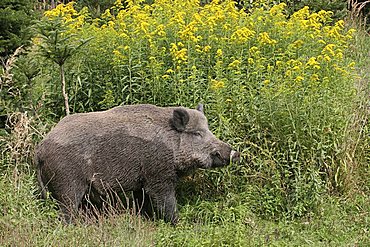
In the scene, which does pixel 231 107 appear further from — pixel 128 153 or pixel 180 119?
pixel 128 153

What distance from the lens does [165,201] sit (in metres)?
6.98

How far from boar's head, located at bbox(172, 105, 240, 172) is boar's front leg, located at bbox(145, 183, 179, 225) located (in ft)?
0.89

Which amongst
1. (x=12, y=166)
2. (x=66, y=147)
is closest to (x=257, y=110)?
(x=66, y=147)

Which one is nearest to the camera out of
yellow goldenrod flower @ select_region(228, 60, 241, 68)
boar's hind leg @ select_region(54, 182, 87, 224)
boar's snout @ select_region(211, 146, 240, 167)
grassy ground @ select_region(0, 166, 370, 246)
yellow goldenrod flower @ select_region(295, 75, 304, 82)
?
grassy ground @ select_region(0, 166, 370, 246)

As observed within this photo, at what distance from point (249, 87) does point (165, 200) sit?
184 centimetres

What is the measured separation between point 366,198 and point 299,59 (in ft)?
6.17

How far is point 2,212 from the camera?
653 cm

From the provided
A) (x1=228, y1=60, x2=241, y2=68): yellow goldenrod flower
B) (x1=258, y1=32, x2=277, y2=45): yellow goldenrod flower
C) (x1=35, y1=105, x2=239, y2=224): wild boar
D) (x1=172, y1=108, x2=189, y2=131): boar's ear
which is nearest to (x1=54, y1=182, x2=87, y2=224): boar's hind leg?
(x1=35, y1=105, x2=239, y2=224): wild boar

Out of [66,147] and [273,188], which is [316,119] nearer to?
[273,188]

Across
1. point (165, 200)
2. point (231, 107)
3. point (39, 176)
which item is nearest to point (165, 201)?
point (165, 200)

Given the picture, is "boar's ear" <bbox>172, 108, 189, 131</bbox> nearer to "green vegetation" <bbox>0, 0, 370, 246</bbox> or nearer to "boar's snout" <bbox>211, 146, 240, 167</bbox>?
"boar's snout" <bbox>211, 146, 240, 167</bbox>

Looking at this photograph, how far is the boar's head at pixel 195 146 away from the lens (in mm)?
7027

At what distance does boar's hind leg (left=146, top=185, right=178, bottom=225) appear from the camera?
22.8 feet

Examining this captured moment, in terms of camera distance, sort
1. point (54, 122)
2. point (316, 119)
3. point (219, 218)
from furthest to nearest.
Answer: point (54, 122), point (316, 119), point (219, 218)
